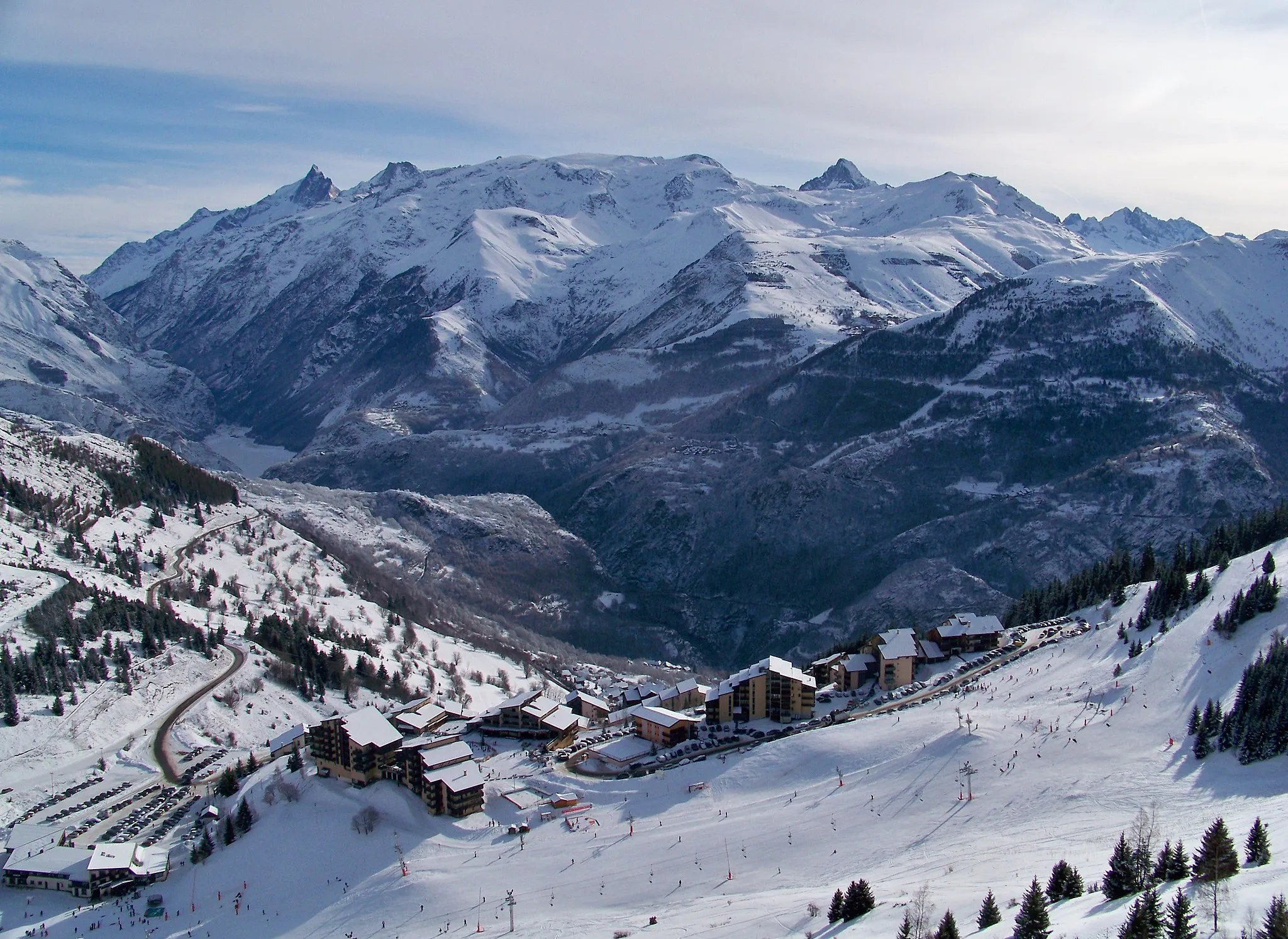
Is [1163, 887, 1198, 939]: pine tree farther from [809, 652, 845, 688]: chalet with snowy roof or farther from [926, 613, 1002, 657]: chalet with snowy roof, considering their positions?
[926, 613, 1002, 657]: chalet with snowy roof

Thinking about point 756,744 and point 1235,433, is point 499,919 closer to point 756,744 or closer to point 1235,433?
point 756,744

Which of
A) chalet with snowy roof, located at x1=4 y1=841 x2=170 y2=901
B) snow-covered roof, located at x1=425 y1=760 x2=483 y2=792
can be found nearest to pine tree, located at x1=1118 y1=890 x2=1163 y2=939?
snow-covered roof, located at x1=425 y1=760 x2=483 y2=792

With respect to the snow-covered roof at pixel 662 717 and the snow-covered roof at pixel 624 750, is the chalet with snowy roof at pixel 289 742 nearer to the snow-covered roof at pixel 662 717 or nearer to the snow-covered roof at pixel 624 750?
the snow-covered roof at pixel 624 750

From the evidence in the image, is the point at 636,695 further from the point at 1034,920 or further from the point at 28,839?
the point at 1034,920

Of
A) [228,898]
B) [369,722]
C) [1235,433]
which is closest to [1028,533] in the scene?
[1235,433]

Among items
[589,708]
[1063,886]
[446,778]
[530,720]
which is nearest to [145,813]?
[446,778]

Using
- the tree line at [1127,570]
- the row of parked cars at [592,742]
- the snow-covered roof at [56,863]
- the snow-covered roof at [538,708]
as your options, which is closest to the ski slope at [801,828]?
the snow-covered roof at [56,863]
